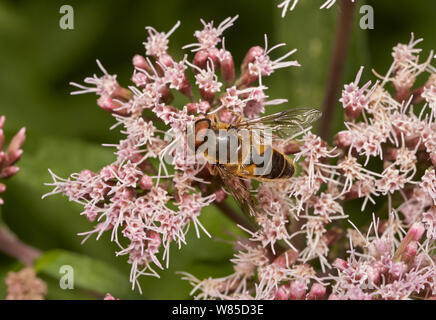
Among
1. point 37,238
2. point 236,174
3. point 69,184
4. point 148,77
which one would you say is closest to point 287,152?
point 236,174

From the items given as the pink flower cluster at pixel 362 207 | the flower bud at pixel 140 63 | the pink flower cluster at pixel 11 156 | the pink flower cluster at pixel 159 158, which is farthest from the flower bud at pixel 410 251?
the pink flower cluster at pixel 11 156

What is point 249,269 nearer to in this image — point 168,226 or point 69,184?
point 168,226

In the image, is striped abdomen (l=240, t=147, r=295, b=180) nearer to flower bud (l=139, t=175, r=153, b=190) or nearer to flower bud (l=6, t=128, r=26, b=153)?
flower bud (l=139, t=175, r=153, b=190)

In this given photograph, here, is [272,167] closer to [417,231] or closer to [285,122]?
[285,122]

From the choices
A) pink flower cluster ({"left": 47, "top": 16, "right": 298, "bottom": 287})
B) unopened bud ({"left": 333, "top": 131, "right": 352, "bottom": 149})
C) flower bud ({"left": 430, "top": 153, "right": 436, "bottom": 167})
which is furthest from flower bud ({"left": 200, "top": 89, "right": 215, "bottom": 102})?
flower bud ({"left": 430, "top": 153, "right": 436, "bottom": 167})

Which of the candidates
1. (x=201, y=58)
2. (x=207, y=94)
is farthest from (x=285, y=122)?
A: (x=201, y=58)

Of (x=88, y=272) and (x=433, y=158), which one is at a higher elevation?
(x=433, y=158)

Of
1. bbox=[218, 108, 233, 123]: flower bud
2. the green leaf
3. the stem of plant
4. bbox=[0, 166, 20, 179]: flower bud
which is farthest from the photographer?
the green leaf
